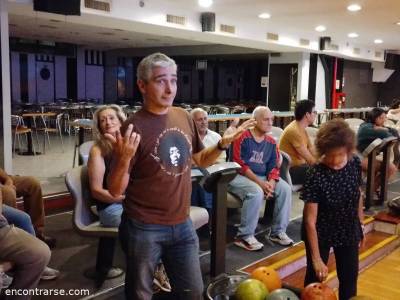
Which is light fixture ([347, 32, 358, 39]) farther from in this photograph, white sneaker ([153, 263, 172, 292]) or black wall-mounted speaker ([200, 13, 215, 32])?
white sneaker ([153, 263, 172, 292])

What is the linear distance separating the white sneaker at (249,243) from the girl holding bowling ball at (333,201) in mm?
1242

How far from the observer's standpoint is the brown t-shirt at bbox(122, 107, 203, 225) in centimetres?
176

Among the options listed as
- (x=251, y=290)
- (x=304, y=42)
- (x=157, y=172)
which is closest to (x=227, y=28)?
(x=304, y=42)

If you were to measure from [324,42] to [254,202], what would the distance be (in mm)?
9190

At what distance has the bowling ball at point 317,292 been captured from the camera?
217 cm

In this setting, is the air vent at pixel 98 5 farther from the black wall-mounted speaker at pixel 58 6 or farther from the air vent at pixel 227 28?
the air vent at pixel 227 28

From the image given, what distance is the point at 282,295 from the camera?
224cm

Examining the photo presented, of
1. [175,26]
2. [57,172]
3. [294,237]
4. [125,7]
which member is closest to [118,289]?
[294,237]

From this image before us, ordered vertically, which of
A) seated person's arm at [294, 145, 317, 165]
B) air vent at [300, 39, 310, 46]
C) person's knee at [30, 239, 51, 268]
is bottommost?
person's knee at [30, 239, 51, 268]

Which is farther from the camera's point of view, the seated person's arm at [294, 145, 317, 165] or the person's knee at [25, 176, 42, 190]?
the seated person's arm at [294, 145, 317, 165]

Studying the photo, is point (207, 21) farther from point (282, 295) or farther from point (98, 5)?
point (282, 295)

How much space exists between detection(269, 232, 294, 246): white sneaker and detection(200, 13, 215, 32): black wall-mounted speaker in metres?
5.31

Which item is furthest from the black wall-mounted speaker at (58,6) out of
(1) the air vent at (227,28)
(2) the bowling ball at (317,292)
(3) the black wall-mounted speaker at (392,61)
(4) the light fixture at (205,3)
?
(3) the black wall-mounted speaker at (392,61)

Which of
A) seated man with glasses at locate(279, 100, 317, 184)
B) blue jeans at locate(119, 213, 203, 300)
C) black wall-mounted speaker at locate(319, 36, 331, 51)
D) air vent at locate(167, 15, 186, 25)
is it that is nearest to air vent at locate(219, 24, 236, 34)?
air vent at locate(167, 15, 186, 25)
